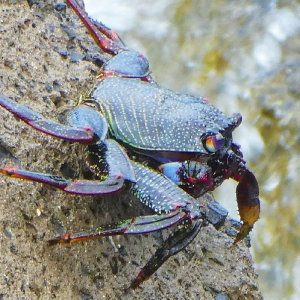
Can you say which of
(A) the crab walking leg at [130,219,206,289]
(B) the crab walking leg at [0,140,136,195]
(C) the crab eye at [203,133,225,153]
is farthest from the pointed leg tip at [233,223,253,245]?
(B) the crab walking leg at [0,140,136,195]

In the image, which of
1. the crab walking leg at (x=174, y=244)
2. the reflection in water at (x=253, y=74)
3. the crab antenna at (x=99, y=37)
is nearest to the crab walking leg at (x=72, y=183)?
the crab walking leg at (x=174, y=244)

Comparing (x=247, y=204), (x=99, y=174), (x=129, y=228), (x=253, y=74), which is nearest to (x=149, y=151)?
(x=99, y=174)

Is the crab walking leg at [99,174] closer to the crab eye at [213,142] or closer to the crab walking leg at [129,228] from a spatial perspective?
the crab walking leg at [129,228]

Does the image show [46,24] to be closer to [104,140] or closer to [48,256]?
[104,140]

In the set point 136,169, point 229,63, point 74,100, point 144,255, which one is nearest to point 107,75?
point 74,100

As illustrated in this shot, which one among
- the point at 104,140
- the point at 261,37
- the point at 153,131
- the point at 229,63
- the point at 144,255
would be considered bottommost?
the point at 144,255

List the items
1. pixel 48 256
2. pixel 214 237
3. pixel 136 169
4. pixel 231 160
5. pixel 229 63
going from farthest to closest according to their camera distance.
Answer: pixel 229 63 < pixel 214 237 < pixel 231 160 < pixel 136 169 < pixel 48 256

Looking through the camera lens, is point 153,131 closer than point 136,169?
No
